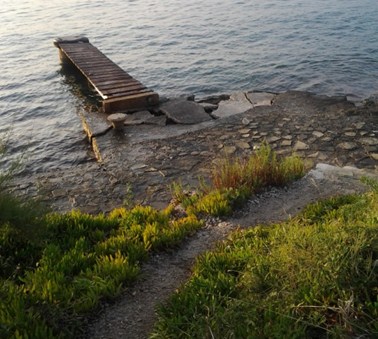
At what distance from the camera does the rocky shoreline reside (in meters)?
8.12

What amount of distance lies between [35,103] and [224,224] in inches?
413

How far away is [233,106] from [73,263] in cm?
823

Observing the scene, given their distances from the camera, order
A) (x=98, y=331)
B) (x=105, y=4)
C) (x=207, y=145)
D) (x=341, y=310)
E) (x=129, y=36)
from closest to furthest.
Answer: (x=341, y=310) → (x=98, y=331) → (x=207, y=145) → (x=129, y=36) → (x=105, y=4)

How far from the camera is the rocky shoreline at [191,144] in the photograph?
8.12 metres

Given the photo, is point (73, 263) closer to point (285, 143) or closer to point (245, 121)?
point (285, 143)

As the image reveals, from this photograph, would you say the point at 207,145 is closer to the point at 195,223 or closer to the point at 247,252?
the point at 195,223

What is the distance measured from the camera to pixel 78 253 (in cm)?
505

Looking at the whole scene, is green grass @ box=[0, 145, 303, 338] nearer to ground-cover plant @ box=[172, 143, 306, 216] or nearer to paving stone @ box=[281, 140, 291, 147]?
ground-cover plant @ box=[172, 143, 306, 216]

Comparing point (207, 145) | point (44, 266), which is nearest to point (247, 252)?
point (44, 266)

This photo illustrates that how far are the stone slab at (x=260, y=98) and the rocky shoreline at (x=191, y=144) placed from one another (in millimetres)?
83

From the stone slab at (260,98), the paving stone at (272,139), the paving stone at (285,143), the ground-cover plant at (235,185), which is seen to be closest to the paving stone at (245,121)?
the paving stone at (272,139)

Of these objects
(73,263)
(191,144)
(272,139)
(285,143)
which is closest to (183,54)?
(191,144)

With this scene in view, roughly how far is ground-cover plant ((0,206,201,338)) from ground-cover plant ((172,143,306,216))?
44 centimetres

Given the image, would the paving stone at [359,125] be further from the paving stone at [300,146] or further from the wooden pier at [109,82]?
the wooden pier at [109,82]
